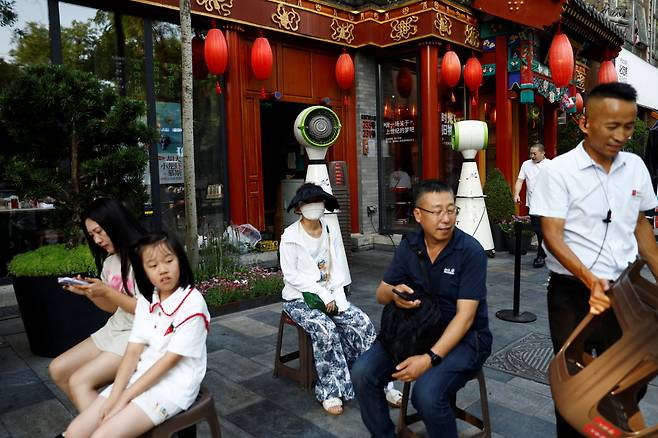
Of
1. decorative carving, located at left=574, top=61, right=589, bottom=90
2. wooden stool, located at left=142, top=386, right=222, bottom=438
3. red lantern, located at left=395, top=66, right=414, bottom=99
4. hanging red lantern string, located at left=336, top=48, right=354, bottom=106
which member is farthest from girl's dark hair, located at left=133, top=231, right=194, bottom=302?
decorative carving, located at left=574, top=61, right=589, bottom=90

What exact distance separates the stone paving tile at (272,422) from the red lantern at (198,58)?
18.4ft

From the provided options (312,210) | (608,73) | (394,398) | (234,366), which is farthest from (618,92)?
(608,73)

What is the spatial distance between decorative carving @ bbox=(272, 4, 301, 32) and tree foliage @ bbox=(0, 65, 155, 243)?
4223 mm

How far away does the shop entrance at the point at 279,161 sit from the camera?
9634mm

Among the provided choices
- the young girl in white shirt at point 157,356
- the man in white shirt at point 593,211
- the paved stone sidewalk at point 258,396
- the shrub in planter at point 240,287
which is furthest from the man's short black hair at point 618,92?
the shrub in planter at point 240,287

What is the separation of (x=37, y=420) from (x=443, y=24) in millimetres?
8412

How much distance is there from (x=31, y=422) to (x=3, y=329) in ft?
8.08

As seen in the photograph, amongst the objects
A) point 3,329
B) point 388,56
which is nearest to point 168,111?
point 3,329

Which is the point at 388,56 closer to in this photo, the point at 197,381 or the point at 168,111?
the point at 168,111

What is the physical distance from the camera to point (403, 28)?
9.02 metres

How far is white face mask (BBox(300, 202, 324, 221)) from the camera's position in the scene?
368 centimetres

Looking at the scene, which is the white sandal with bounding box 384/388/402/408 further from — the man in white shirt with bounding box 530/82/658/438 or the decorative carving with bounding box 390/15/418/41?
the decorative carving with bounding box 390/15/418/41

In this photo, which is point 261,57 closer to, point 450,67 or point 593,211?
point 450,67

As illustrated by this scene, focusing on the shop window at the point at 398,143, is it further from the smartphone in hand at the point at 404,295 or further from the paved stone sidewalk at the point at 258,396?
the smartphone in hand at the point at 404,295
